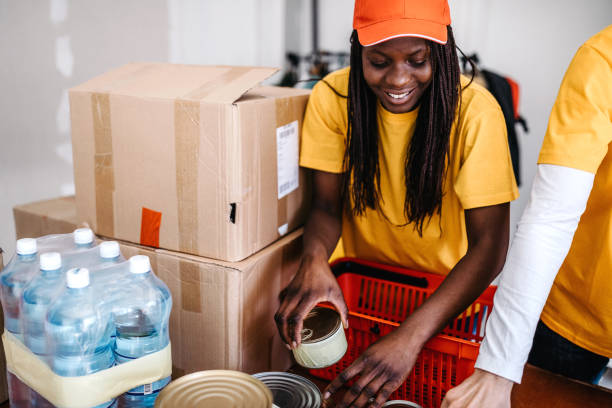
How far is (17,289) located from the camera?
36.9 inches

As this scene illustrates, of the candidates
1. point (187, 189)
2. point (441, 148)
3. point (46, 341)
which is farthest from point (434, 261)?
point (46, 341)

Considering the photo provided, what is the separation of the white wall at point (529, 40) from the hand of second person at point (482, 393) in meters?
2.75

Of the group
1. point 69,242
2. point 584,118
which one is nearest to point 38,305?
point 69,242

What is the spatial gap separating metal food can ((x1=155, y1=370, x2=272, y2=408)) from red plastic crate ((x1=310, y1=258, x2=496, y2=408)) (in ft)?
1.12

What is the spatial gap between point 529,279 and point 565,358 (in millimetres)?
458

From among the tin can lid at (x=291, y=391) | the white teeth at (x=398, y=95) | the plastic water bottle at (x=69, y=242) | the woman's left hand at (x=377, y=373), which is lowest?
the tin can lid at (x=291, y=391)

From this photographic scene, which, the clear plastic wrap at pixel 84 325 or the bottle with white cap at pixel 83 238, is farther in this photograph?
the bottle with white cap at pixel 83 238

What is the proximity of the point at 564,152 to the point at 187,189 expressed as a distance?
0.75 m

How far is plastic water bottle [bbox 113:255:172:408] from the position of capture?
32.8 inches

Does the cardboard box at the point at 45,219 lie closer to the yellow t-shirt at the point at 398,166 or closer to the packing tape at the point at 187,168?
the packing tape at the point at 187,168

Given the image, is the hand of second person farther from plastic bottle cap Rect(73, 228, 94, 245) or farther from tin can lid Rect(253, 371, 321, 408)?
plastic bottle cap Rect(73, 228, 94, 245)

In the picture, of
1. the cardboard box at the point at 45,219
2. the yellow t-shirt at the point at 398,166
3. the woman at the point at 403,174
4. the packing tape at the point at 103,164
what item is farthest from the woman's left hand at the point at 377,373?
the cardboard box at the point at 45,219

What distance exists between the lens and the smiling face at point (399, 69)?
3.34 ft

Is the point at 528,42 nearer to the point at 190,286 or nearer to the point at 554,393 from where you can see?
the point at 554,393
